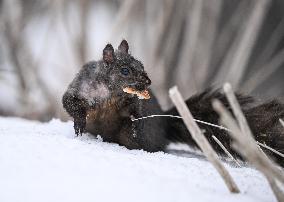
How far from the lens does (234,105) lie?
1415mm

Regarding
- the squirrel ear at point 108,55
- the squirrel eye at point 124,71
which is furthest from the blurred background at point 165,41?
the squirrel eye at point 124,71

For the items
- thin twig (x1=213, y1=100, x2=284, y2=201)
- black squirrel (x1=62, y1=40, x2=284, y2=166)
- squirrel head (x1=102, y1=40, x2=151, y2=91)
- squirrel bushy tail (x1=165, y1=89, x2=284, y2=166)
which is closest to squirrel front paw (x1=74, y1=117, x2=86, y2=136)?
black squirrel (x1=62, y1=40, x2=284, y2=166)

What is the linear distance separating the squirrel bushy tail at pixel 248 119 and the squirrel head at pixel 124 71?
435 millimetres

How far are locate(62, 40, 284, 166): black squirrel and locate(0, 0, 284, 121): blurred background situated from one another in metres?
1.87

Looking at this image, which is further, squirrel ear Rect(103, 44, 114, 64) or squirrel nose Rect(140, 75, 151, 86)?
squirrel ear Rect(103, 44, 114, 64)

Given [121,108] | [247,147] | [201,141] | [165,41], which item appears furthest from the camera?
[165,41]

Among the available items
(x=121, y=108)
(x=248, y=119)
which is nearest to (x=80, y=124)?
(x=121, y=108)

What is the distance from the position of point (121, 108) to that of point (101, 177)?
3.59ft

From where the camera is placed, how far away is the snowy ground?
56.2 inches

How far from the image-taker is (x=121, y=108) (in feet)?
8.57

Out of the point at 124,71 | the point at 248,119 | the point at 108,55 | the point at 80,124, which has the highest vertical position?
the point at 108,55

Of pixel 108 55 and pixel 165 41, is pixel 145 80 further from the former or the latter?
pixel 165 41

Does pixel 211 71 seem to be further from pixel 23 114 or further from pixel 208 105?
pixel 208 105

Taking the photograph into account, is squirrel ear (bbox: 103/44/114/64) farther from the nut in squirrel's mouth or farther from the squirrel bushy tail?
the squirrel bushy tail
